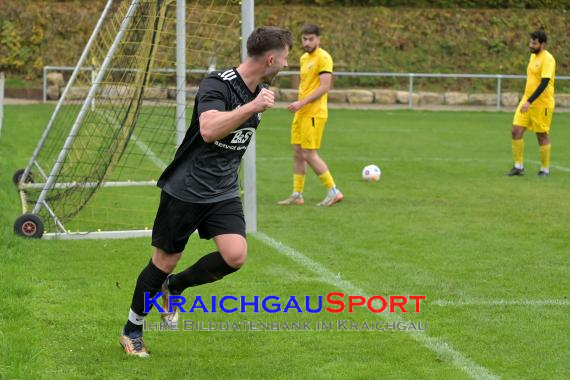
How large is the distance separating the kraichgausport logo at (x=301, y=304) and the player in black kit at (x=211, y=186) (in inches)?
40.6

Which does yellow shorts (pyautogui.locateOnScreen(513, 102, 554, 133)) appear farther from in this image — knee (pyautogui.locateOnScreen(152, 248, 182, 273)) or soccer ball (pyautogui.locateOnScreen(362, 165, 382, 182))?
knee (pyautogui.locateOnScreen(152, 248, 182, 273))

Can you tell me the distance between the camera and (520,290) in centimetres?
793

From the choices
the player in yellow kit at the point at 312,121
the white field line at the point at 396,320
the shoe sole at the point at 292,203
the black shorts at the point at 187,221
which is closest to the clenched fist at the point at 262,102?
the black shorts at the point at 187,221

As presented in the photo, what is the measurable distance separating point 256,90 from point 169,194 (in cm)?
77

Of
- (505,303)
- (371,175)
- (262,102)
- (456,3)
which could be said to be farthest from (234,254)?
(456,3)

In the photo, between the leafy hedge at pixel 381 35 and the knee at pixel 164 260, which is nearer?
the knee at pixel 164 260

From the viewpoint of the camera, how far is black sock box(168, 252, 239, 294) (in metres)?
6.14

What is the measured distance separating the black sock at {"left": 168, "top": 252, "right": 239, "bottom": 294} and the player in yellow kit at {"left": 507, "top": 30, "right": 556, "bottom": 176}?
10.1 meters

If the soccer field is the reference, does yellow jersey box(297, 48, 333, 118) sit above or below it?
above

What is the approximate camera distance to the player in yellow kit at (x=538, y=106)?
15.6 meters

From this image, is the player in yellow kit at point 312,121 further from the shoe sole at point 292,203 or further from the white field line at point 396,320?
the white field line at point 396,320

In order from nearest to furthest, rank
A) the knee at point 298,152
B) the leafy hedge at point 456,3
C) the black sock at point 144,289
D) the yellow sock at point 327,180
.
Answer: the black sock at point 144,289 < the yellow sock at point 327,180 < the knee at point 298,152 < the leafy hedge at point 456,3

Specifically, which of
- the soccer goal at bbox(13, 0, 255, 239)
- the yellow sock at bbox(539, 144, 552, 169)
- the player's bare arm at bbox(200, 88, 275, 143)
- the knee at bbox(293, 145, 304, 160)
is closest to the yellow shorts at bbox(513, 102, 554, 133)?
the yellow sock at bbox(539, 144, 552, 169)

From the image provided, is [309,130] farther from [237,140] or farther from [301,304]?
[237,140]
